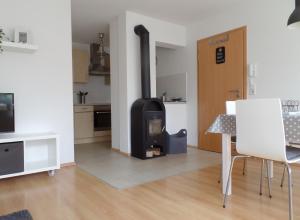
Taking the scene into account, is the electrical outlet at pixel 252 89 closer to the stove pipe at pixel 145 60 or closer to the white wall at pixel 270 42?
the white wall at pixel 270 42

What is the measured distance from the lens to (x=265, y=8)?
136 inches

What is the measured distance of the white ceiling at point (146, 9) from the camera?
3666 millimetres

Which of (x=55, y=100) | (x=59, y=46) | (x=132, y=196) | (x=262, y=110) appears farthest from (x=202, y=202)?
(x=59, y=46)

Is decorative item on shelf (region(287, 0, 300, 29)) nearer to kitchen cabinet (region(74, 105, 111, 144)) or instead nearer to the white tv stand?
the white tv stand

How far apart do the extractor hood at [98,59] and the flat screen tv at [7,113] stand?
3.05 meters

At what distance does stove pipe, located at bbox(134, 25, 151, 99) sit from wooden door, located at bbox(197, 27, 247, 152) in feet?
3.52

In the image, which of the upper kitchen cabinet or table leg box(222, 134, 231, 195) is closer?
table leg box(222, 134, 231, 195)

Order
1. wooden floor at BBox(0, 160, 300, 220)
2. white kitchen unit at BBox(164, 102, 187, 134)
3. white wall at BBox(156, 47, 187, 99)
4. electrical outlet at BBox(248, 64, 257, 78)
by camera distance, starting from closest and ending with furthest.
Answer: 1. wooden floor at BBox(0, 160, 300, 220)
2. electrical outlet at BBox(248, 64, 257, 78)
3. white kitchen unit at BBox(164, 102, 187, 134)
4. white wall at BBox(156, 47, 187, 99)

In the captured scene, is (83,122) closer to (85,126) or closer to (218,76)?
(85,126)

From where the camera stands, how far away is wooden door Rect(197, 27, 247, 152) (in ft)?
12.4

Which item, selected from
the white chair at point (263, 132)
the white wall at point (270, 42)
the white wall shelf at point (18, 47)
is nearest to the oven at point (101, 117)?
the white wall shelf at point (18, 47)

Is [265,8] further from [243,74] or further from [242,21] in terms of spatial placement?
[243,74]

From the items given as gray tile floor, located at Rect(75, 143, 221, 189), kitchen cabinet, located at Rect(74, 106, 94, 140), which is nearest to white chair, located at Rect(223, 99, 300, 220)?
gray tile floor, located at Rect(75, 143, 221, 189)

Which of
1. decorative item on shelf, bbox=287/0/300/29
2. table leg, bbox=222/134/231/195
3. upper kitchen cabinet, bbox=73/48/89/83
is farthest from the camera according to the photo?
upper kitchen cabinet, bbox=73/48/89/83
